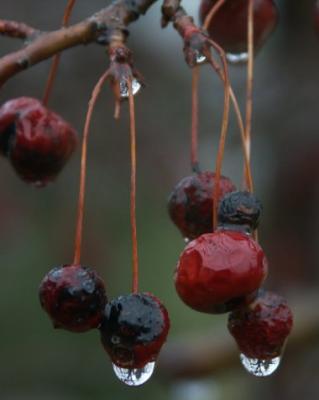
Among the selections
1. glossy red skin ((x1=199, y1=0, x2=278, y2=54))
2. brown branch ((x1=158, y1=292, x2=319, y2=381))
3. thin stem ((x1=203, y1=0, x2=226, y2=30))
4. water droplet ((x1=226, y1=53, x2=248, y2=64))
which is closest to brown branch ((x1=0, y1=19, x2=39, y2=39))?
thin stem ((x1=203, y1=0, x2=226, y2=30))

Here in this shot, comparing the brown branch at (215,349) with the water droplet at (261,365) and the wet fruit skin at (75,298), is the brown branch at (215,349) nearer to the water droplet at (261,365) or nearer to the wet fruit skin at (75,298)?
the water droplet at (261,365)

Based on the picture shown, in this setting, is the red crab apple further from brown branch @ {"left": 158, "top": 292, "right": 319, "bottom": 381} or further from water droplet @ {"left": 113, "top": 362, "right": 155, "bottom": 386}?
brown branch @ {"left": 158, "top": 292, "right": 319, "bottom": 381}

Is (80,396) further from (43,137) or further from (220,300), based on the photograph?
(220,300)

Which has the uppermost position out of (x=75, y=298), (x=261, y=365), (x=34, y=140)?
(x=34, y=140)

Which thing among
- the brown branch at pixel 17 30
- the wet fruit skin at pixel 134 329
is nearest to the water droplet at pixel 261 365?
the wet fruit skin at pixel 134 329

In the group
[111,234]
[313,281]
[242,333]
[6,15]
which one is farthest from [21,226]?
[242,333]

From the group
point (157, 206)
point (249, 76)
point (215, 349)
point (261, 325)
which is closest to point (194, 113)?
point (249, 76)

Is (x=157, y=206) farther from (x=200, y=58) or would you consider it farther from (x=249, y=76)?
(x=200, y=58)
